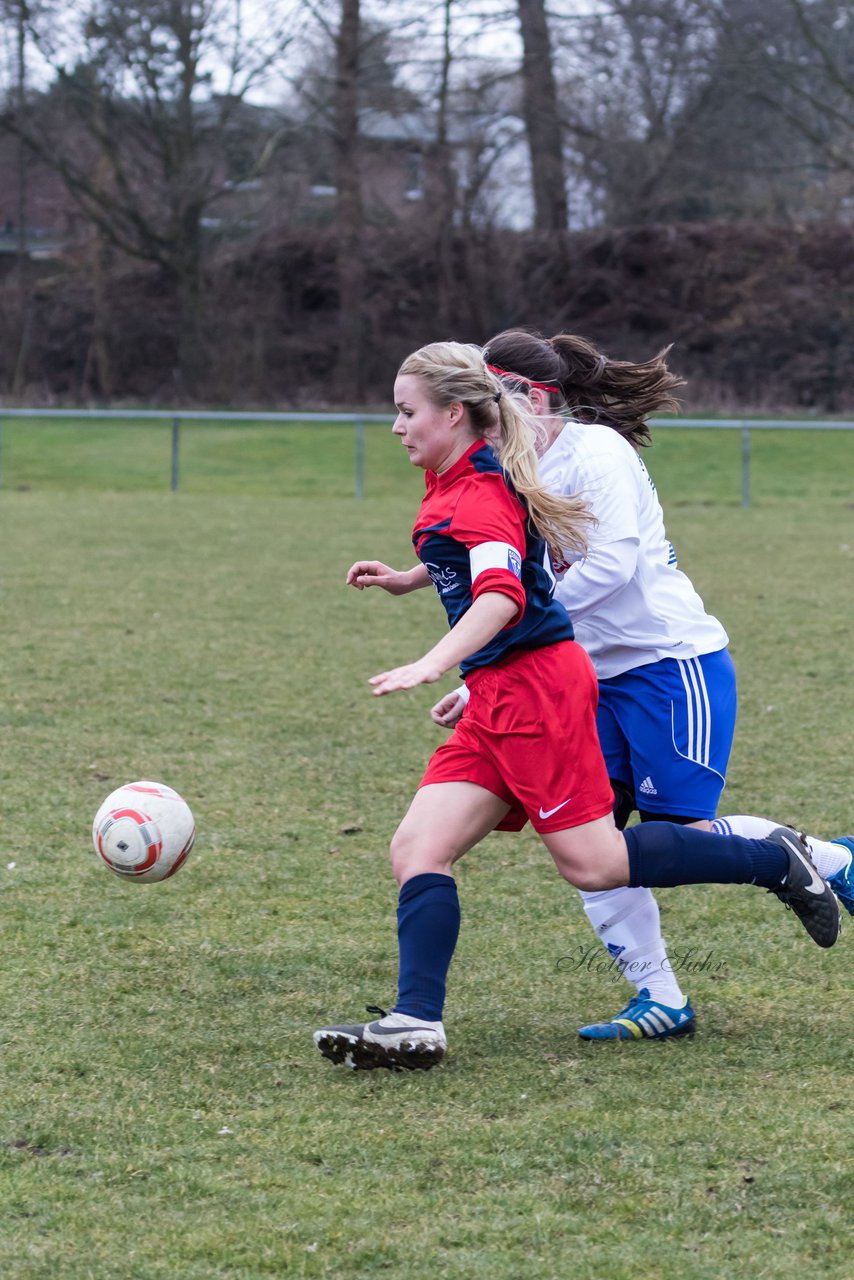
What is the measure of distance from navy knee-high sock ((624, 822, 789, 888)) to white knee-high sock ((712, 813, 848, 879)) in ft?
0.43

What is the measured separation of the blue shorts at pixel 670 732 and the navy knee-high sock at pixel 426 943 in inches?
21.2

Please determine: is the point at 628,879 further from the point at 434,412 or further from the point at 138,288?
the point at 138,288

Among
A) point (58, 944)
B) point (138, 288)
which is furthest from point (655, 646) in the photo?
point (138, 288)

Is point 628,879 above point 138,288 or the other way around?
the other way around

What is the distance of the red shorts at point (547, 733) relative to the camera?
3.28 meters

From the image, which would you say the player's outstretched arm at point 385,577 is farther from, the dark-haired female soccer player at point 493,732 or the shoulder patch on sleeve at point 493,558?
the shoulder patch on sleeve at point 493,558

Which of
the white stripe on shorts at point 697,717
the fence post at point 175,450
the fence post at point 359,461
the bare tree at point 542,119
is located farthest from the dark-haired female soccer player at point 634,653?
the bare tree at point 542,119

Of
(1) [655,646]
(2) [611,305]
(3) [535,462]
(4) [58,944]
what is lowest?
(4) [58,944]

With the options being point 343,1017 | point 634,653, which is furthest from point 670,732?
point 343,1017

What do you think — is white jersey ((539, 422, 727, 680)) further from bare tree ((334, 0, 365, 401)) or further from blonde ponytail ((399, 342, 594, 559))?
Answer: bare tree ((334, 0, 365, 401))

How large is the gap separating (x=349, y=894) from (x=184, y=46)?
81.3ft

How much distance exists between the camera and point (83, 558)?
43.4ft

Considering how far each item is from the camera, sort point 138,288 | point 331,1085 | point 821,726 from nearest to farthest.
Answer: point 331,1085, point 821,726, point 138,288

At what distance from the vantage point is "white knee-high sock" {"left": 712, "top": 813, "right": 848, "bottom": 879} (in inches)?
143
